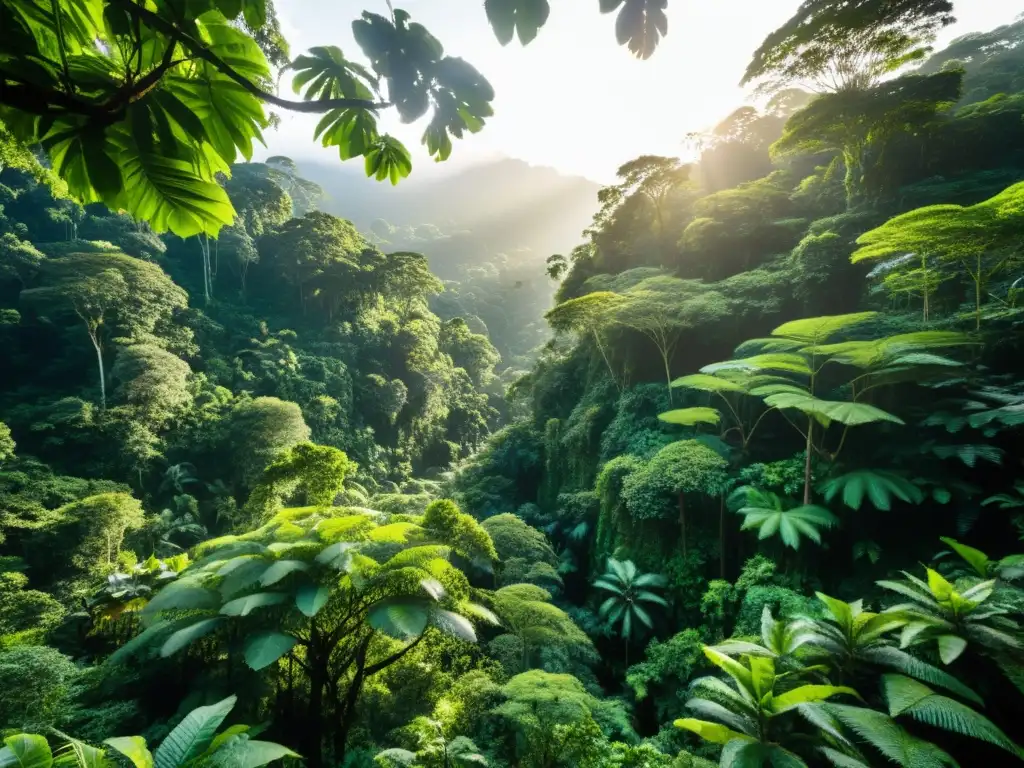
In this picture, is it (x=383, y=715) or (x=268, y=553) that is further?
(x=383, y=715)

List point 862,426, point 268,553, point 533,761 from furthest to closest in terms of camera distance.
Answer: point 862,426 < point 533,761 < point 268,553

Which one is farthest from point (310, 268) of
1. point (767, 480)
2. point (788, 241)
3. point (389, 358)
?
point (767, 480)

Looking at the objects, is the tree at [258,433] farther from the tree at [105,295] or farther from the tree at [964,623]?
the tree at [964,623]

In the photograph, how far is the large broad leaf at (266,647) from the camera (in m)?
3.14

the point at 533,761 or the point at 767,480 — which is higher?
the point at 767,480

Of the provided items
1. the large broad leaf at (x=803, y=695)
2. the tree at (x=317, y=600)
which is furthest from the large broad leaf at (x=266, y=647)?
the large broad leaf at (x=803, y=695)

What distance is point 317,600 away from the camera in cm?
326

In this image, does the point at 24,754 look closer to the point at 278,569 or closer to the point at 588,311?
the point at 278,569

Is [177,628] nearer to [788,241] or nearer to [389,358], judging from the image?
[788,241]

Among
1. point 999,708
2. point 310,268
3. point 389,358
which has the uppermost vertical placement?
point 310,268

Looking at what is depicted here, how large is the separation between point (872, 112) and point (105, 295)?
2251 cm

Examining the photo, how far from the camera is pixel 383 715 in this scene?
5.01 m

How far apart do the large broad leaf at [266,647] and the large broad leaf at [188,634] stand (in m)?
0.33

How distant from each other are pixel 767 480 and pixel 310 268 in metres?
26.0
